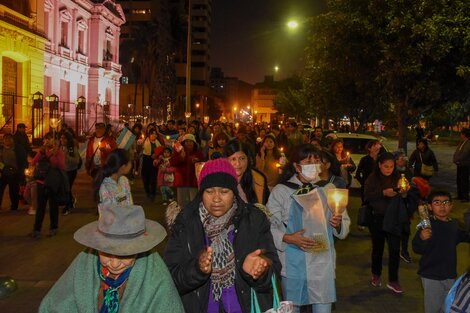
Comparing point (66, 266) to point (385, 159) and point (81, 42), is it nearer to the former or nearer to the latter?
point (385, 159)

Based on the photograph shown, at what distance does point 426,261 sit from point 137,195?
11.6 meters

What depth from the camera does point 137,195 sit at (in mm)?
15875

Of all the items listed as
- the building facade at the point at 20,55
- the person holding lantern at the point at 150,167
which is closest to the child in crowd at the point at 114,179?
the person holding lantern at the point at 150,167

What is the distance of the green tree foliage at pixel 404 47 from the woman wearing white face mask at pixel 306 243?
37.0 ft

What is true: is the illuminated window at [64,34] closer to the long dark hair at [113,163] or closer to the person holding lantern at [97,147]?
the person holding lantern at [97,147]

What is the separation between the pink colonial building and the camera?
39500mm

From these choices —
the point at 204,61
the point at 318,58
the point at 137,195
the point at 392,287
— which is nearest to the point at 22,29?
the point at 318,58

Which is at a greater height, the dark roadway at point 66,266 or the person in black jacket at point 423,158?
the person in black jacket at point 423,158

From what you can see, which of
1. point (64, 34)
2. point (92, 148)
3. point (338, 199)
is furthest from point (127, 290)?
point (64, 34)

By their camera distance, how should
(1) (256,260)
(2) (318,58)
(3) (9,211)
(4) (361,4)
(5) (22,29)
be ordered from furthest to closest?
1. (5) (22,29)
2. (2) (318,58)
3. (4) (361,4)
4. (3) (9,211)
5. (1) (256,260)

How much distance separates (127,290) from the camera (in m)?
2.65

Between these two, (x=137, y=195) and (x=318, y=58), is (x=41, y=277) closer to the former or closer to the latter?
(x=137, y=195)

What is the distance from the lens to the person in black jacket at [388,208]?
684 centimetres

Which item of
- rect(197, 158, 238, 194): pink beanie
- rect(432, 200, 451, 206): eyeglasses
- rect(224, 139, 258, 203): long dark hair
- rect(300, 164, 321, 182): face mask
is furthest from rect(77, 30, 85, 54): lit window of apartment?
rect(197, 158, 238, 194): pink beanie
